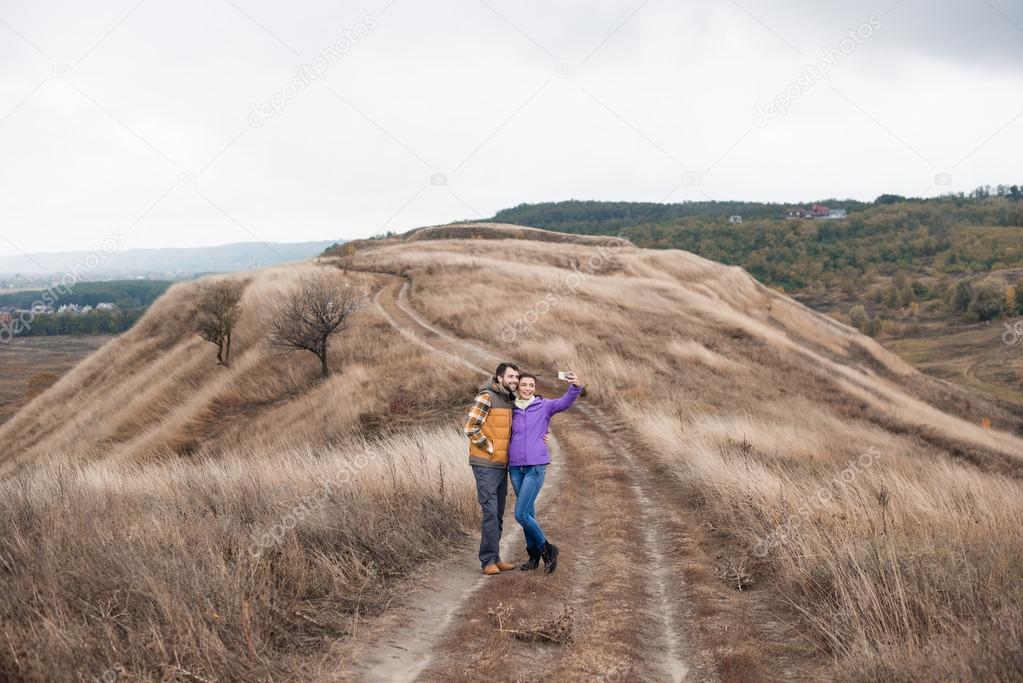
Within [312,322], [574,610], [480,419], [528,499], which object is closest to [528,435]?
[480,419]

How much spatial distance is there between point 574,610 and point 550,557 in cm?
90

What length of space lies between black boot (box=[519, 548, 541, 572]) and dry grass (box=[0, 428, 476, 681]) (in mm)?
968

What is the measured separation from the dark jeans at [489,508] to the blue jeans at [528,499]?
204 millimetres

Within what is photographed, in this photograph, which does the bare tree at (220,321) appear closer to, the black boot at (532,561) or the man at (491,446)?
the man at (491,446)

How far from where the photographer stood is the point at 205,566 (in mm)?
5422

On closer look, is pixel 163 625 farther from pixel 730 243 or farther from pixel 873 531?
pixel 730 243

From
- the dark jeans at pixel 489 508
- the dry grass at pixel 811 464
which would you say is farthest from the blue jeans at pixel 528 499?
the dry grass at pixel 811 464

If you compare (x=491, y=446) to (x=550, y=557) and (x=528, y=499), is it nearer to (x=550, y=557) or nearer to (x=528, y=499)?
(x=528, y=499)

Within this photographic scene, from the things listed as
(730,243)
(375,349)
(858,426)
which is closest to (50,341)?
(730,243)

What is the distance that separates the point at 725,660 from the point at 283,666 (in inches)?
128

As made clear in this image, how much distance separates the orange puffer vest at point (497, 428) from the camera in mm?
6926

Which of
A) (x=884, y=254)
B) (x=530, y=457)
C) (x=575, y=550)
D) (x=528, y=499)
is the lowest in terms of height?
(x=575, y=550)

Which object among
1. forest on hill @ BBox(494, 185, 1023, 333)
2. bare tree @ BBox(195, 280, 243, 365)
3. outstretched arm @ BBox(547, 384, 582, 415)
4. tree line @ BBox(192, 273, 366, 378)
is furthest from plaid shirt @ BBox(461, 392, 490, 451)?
forest on hill @ BBox(494, 185, 1023, 333)

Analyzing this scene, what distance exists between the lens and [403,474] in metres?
9.51
